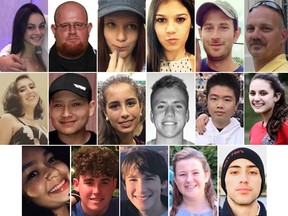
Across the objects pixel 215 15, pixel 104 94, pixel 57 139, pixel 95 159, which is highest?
pixel 215 15

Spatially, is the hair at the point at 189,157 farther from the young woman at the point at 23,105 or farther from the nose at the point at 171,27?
the young woman at the point at 23,105

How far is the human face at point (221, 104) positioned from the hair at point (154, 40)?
281 mm

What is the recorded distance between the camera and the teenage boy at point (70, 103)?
5.72 meters

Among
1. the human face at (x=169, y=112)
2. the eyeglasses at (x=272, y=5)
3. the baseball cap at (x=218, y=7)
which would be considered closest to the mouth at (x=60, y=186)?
the human face at (x=169, y=112)

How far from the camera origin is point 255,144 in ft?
18.8

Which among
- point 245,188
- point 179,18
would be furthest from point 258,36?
point 245,188

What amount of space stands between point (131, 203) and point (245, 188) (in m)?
0.68

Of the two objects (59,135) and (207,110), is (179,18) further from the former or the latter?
(59,135)

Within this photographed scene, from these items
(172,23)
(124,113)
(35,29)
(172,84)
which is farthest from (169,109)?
(35,29)

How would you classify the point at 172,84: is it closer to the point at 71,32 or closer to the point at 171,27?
the point at 171,27

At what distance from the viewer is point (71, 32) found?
18.7 feet

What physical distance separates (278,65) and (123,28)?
93 centimetres

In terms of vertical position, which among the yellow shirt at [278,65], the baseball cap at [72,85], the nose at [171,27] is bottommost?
the baseball cap at [72,85]

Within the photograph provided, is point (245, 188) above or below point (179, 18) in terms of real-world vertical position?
below
